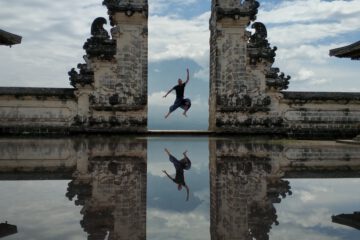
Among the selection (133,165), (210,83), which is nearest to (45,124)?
(210,83)

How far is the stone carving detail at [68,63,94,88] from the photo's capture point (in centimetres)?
1389

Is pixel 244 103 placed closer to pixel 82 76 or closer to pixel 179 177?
pixel 82 76

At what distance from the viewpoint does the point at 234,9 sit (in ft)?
48.0

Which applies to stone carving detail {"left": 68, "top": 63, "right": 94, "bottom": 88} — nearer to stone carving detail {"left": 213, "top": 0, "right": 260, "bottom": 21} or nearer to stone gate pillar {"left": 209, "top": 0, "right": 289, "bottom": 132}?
stone gate pillar {"left": 209, "top": 0, "right": 289, "bottom": 132}

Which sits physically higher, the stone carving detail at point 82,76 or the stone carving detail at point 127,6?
the stone carving detail at point 127,6

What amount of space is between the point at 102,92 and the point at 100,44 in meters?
1.45

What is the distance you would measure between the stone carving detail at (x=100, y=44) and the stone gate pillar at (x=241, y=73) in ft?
10.7

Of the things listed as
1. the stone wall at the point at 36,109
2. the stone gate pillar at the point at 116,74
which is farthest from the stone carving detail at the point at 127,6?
the stone wall at the point at 36,109

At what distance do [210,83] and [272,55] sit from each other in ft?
7.16

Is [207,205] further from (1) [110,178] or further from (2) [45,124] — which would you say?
(2) [45,124]

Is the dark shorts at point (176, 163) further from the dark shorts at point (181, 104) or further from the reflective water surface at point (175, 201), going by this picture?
the dark shorts at point (181, 104)

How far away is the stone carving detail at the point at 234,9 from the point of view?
14.6 meters

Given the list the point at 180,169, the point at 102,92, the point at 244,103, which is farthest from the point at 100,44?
the point at 180,169

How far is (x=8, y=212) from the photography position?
131 inches
